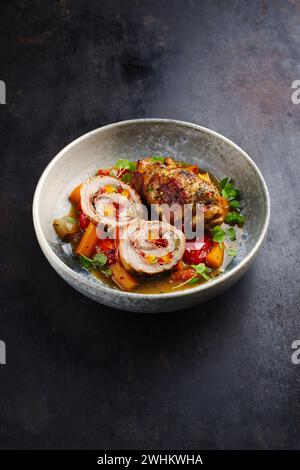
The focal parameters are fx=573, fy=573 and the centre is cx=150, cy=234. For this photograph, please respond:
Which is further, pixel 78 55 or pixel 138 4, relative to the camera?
pixel 138 4

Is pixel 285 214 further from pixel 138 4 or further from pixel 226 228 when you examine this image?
pixel 138 4

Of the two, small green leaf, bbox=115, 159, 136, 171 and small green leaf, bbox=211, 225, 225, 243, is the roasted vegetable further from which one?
small green leaf, bbox=211, 225, 225, 243

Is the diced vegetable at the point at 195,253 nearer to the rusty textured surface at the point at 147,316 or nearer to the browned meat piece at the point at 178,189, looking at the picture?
the browned meat piece at the point at 178,189

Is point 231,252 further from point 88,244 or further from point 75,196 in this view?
point 75,196

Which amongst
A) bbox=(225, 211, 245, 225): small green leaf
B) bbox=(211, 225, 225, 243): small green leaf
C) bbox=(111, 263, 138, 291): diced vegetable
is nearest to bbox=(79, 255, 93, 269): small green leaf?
bbox=(111, 263, 138, 291): diced vegetable

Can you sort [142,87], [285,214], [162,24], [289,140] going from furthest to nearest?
[162,24] < [142,87] < [289,140] < [285,214]

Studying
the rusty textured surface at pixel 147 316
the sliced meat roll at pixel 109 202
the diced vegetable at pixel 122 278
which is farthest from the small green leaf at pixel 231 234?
the diced vegetable at pixel 122 278

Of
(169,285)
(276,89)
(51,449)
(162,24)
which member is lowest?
(51,449)

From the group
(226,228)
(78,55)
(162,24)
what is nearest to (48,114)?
(78,55)
